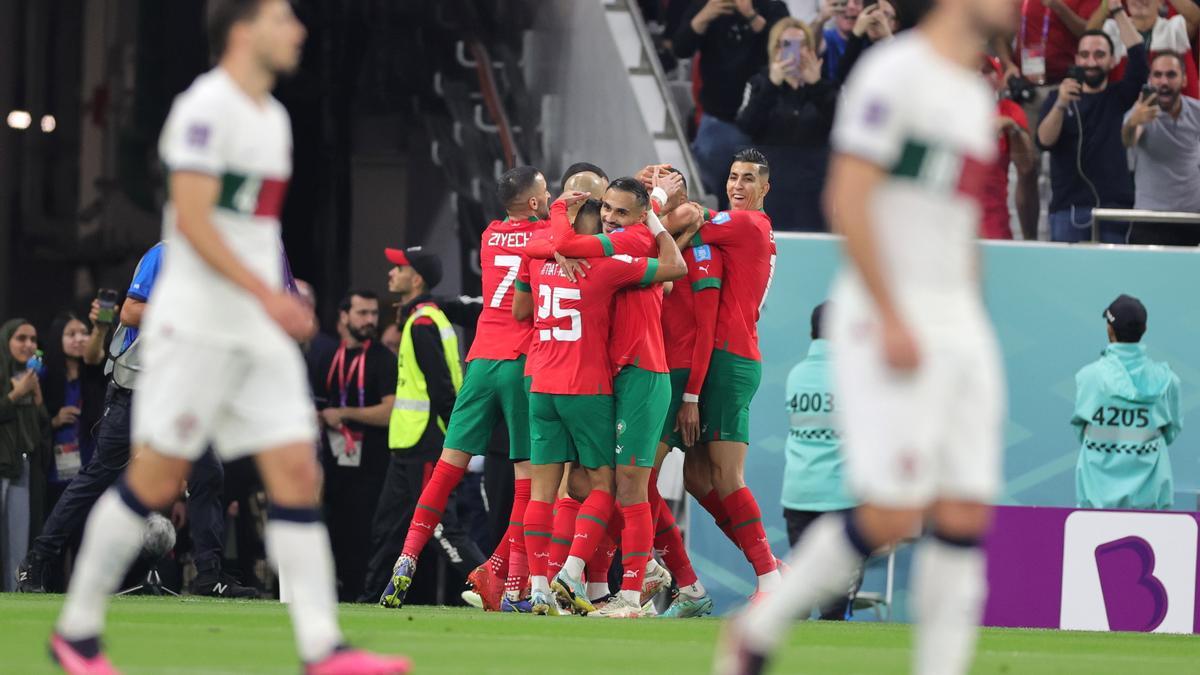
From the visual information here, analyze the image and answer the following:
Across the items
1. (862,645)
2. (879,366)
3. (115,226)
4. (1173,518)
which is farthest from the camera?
(115,226)

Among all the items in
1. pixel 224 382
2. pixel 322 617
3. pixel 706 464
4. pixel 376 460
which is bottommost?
pixel 376 460

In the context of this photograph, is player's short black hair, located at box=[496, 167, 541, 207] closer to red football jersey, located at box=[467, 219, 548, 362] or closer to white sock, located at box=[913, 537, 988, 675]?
red football jersey, located at box=[467, 219, 548, 362]

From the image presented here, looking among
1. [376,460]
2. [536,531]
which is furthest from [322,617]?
[376,460]

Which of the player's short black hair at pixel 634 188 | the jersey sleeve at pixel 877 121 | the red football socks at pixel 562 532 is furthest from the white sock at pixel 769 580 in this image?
the jersey sleeve at pixel 877 121

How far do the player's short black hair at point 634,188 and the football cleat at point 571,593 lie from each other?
81.1 inches

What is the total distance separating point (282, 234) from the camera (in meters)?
23.2

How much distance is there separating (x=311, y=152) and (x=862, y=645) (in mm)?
14794

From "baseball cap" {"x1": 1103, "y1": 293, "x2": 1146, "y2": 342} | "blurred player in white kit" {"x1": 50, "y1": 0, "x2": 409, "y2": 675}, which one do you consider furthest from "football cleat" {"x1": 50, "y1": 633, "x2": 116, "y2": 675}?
"baseball cap" {"x1": 1103, "y1": 293, "x2": 1146, "y2": 342}

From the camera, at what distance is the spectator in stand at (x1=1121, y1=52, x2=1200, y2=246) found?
15781 mm

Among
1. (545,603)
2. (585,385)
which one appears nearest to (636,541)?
(545,603)

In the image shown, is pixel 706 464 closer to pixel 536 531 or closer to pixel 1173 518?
pixel 536 531

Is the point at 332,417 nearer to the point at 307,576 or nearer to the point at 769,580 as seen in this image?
the point at 769,580

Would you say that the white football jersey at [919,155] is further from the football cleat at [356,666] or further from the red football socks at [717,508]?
the red football socks at [717,508]

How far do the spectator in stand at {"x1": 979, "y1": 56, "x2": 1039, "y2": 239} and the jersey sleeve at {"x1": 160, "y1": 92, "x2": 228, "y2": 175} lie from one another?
9992 mm
